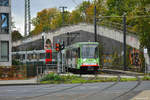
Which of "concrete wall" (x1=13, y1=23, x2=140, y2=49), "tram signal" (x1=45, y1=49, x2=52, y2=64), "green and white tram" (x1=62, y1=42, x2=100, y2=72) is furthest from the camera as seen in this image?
"tram signal" (x1=45, y1=49, x2=52, y2=64)

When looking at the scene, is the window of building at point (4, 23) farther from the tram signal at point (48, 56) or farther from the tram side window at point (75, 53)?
the tram signal at point (48, 56)

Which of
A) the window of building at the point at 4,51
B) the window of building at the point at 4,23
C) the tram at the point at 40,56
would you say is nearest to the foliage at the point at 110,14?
the tram at the point at 40,56

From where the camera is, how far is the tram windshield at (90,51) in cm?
4319

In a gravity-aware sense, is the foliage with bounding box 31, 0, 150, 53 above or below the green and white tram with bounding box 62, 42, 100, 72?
above

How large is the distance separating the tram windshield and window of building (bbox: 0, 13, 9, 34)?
8.24 meters

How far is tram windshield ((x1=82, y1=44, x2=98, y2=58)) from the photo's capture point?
43.2m

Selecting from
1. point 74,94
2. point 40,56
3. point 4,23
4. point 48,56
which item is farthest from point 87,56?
point 74,94

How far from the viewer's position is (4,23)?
131 ft

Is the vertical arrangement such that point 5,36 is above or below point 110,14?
below

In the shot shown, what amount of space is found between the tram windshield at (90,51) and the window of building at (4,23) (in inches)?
324

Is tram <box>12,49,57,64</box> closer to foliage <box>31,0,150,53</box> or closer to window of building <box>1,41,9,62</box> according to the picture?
foliage <box>31,0,150,53</box>

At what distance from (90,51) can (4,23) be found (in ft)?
30.9

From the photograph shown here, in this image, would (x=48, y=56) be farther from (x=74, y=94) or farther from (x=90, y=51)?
(x=74, y=94)

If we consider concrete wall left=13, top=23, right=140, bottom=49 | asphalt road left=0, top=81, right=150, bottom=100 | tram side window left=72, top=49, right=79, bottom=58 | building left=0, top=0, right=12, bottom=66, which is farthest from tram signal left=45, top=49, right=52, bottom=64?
asphalt road left=0, top=81, right=150, bottom=100
